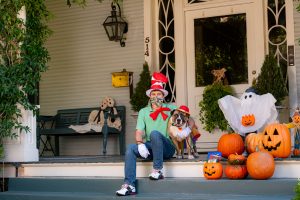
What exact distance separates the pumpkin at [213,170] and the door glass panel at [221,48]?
3038 mm

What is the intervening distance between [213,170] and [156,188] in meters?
0.63

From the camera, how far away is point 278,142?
5.25 metres

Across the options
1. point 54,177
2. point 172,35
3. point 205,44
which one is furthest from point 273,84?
point 54,177

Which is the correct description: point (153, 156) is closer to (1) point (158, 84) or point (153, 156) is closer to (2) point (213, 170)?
(2) point (213, 170)

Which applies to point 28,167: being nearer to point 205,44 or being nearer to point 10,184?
point 10,184

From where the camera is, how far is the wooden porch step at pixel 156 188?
4887mm

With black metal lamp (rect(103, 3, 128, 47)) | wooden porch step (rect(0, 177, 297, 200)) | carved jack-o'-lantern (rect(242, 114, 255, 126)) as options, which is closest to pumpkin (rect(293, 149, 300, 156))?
carved jack-o'-lantern (rect(242, 114, 255, 126))

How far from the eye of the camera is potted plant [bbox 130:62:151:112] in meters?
8.26

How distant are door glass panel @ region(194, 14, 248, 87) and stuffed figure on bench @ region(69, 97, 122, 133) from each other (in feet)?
4.81

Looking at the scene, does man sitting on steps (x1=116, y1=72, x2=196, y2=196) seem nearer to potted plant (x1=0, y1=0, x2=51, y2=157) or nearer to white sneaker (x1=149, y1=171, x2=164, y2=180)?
white sneaker (x1=149, y1=171, x2=164, y2=180)

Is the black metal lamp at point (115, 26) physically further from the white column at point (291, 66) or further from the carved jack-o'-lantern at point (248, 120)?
the carved jack-o'-lantern at point (248, 120)

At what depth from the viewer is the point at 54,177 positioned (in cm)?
618

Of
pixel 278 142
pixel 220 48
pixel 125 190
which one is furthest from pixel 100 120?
pixel 278 142

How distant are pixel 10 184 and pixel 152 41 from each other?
3.47 metres
